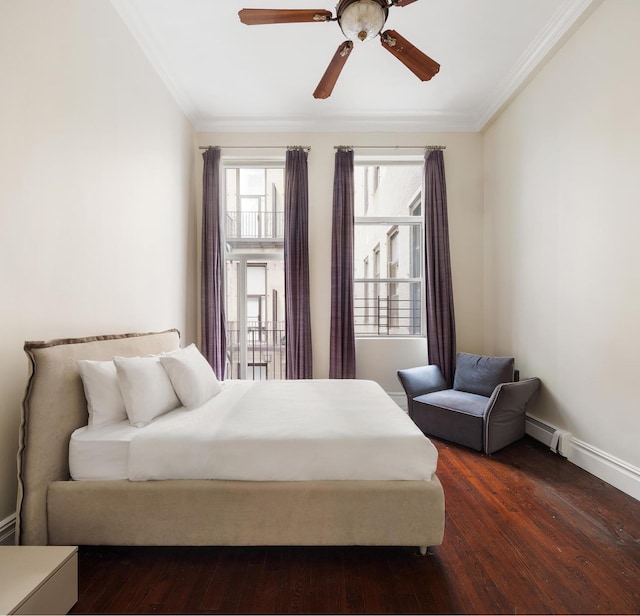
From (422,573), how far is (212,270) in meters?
3.29

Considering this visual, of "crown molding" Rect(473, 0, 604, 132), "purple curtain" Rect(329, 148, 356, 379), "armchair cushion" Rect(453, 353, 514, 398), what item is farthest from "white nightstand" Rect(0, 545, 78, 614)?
"crown molding" Rect(473, 0, 604, 132)

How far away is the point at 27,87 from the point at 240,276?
2.65m

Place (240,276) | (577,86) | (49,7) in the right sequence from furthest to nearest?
(240,276) < (577,86) < (49,7)

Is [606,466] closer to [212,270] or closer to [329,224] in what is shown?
[329,224]

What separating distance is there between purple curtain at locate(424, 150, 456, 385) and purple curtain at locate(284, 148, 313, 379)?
1360 mm

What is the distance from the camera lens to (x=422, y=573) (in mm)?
1544

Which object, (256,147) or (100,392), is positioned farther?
(256,147)

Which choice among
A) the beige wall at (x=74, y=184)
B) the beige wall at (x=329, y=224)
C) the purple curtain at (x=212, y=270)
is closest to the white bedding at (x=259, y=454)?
the beige wall at (x=74, y=184)

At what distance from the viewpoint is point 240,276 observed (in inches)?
166

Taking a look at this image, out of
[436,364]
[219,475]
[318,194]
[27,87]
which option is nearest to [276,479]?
[219,475]

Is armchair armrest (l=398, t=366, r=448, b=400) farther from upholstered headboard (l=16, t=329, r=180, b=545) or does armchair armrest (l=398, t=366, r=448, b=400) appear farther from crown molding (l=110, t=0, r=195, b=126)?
crown molding (l=110, t=0, r=195, b=126)

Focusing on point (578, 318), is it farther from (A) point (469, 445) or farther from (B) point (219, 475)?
(B) point (219, 475)

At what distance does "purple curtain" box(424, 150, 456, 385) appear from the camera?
390 centimetres

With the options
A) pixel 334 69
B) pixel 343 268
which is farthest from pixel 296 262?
pixel 334 69
